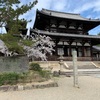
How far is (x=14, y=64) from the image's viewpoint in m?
12.5

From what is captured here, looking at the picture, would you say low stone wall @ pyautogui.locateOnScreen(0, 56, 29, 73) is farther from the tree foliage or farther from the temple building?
the temple building

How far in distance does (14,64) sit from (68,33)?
66.8 ft

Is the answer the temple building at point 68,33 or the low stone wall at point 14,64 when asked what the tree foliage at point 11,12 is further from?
the temple building at point 68,33

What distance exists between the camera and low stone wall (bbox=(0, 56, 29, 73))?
12281mm

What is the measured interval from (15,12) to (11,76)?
14.1 ft

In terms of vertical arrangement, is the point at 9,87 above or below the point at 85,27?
below

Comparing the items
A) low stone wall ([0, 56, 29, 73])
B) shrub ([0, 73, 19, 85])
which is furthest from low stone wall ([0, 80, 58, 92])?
low stone wall ([0, 56, 29, 73])

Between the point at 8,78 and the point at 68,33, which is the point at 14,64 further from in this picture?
the point at 68,33

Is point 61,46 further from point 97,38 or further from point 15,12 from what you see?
point 15,12

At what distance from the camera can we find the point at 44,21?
106 ft

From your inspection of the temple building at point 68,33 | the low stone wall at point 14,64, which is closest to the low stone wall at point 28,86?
the low stone wall at point 14,64

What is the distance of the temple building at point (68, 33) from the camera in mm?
30156

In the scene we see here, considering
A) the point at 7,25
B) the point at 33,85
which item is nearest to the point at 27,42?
the point at 7,25

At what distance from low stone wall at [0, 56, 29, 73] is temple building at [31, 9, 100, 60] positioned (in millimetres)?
16541
